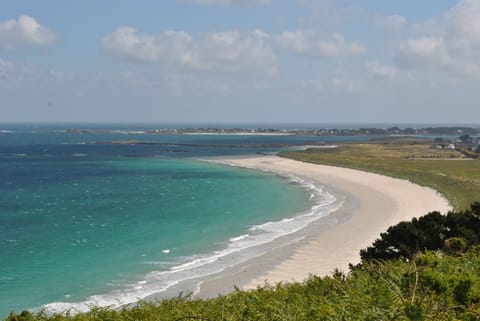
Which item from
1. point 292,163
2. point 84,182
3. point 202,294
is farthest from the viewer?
point 292,163

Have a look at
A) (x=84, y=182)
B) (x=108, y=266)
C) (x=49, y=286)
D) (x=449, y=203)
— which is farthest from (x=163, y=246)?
(x=84, y=182)

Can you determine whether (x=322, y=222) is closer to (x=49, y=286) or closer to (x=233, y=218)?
(x=233, y=218)

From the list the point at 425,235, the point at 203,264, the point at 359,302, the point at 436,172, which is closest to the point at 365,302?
the point at 359,302

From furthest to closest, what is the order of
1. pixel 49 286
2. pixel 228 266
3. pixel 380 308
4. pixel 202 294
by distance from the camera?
pixel 228 266
pixel 49 286
pixel 202 294
pixel 380 308

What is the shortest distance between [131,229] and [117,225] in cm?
250

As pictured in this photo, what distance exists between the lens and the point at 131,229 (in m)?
44.8

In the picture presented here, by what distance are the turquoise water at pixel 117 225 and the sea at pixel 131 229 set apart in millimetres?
96

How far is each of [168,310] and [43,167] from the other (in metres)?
99.7

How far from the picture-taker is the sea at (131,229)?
29.0 metres

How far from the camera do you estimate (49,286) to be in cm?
2912

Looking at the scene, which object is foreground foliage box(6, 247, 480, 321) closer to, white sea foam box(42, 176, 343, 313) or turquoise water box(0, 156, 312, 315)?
white sea foam box(42, 176, 343, 313)

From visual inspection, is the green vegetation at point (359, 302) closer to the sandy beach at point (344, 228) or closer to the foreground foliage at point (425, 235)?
the foreground foliage at point (425, 235)

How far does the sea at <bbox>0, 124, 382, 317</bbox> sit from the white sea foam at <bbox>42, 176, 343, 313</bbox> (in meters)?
0.07

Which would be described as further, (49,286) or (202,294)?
(49,286)
